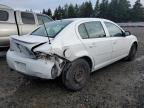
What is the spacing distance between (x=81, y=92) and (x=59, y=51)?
3.62 feet

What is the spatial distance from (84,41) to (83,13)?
7180 cm

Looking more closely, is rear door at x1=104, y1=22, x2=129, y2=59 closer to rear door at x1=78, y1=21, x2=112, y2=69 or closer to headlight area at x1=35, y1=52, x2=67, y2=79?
rear door at x1=78, y1=21, x2=112, y2=69

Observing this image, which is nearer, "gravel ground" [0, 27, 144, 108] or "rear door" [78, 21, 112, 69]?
"gravel ground" [0, 27, 144, 108]

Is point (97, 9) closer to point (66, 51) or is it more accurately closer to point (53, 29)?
point (53, 29)

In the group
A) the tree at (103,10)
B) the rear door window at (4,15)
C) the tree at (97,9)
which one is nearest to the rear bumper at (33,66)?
the rear door window at (4,15)

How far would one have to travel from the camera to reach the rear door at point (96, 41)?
4.59 m

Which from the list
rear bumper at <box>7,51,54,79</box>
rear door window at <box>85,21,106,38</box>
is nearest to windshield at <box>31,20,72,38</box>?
rear door window at <box>85,21,106,38</box>

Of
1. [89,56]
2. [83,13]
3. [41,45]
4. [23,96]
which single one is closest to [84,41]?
[89,56]

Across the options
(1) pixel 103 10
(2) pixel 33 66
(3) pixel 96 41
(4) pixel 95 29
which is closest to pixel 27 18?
(4) pixel 95 29

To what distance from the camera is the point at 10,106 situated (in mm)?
3795

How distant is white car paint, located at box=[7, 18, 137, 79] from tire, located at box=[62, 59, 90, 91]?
128 millimetres

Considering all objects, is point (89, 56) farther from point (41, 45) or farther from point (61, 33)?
point (41, 45)

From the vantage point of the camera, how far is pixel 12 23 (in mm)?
7379

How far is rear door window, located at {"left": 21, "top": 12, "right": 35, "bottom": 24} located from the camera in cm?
794
